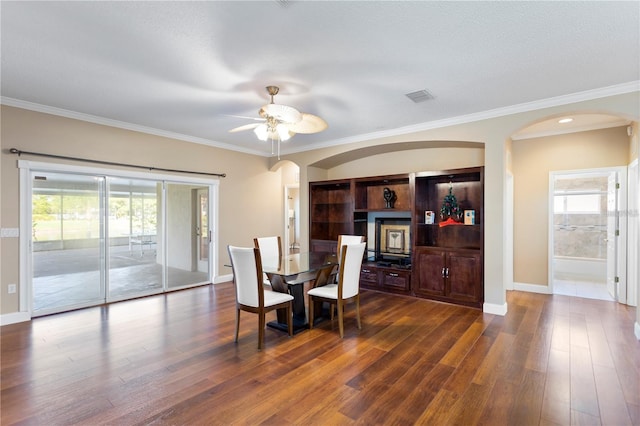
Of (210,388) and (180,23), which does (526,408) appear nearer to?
(210,388)

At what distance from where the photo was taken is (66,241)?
4387 millimetres

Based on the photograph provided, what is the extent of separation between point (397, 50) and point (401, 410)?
112 inches

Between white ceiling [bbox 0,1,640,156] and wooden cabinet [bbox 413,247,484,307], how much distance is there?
207cm

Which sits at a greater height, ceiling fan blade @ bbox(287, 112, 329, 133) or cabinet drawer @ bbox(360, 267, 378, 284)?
ceiling fan blade @ bbox(287, 112, 329, 133)

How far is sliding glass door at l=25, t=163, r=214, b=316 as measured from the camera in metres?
4.23

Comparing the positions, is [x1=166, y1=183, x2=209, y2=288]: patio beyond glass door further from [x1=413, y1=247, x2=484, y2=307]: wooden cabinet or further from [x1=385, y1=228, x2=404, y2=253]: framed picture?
[x1=413, y1=247, x2=484, y2=307]: wooden cabinet

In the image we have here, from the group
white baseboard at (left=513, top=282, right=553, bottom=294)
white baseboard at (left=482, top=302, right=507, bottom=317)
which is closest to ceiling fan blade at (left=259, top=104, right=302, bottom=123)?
white baseboard at (left=482, top=302, right=507, bottom=317)

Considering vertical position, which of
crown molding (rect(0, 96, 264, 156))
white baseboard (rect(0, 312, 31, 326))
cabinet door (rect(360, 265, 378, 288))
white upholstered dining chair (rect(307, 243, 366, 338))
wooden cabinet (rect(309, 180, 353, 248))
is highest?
crown molding (rect(0, 96, 264, 156))

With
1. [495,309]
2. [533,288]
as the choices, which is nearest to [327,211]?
[495,309]

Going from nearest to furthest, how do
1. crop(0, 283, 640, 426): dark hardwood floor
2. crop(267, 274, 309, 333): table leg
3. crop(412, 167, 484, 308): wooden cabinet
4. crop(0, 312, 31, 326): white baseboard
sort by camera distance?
crop(0, 283, 640, 426): dark hardwood floor → crop(267, 274, 309, 333): table leg → crop(0, 312, 31, 326): white baseboard → crop(412, 167, 484, 308): wooden cabinet

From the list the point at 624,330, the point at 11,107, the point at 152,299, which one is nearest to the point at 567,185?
the point at 624,330

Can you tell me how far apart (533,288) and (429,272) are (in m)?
2.11

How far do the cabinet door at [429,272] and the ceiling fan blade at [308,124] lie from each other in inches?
105

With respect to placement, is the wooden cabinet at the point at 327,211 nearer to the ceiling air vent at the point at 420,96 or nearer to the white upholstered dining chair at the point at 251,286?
the ceiling air vent at the point at 420,96
